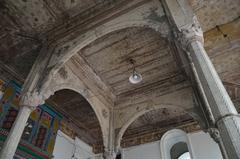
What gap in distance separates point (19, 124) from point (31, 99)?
28.7 inches

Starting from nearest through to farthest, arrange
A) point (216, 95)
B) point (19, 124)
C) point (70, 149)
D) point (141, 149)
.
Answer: point (216, 95) → point (19, 124) → point (70, 149) → point (141, 149)

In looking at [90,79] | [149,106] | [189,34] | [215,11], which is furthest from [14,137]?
[215,11]

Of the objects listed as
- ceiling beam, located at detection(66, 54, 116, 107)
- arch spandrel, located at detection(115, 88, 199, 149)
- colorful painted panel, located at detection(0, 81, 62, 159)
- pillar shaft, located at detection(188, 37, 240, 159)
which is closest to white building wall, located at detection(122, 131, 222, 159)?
arch spandrel, located at detection(115, 88, 199, 149)

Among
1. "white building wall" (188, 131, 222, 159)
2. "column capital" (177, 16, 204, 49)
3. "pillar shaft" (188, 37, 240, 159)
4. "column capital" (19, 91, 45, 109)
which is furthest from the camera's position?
"white building wall" (188, 131, 222, 159)

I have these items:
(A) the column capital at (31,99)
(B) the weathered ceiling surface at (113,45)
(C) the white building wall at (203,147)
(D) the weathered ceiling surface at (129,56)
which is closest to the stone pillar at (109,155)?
(B) the weathered ceiling surface at (113,45)

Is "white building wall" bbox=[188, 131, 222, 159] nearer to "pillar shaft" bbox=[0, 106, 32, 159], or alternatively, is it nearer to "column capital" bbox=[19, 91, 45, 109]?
"column capital" bbox=[19, 91, 45, 109]

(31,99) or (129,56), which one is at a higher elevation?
(129,56)

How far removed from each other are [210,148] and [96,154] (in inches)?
218

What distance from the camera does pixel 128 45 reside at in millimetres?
7117

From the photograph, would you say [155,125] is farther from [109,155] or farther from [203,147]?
[109,155]

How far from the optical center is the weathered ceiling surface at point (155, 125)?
9.98 m

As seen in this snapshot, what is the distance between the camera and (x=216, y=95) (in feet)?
10.4

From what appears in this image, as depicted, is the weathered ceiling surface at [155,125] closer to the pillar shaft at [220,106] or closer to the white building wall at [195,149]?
the white building wall at [195,149]

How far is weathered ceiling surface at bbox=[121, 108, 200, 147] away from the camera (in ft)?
32.7
